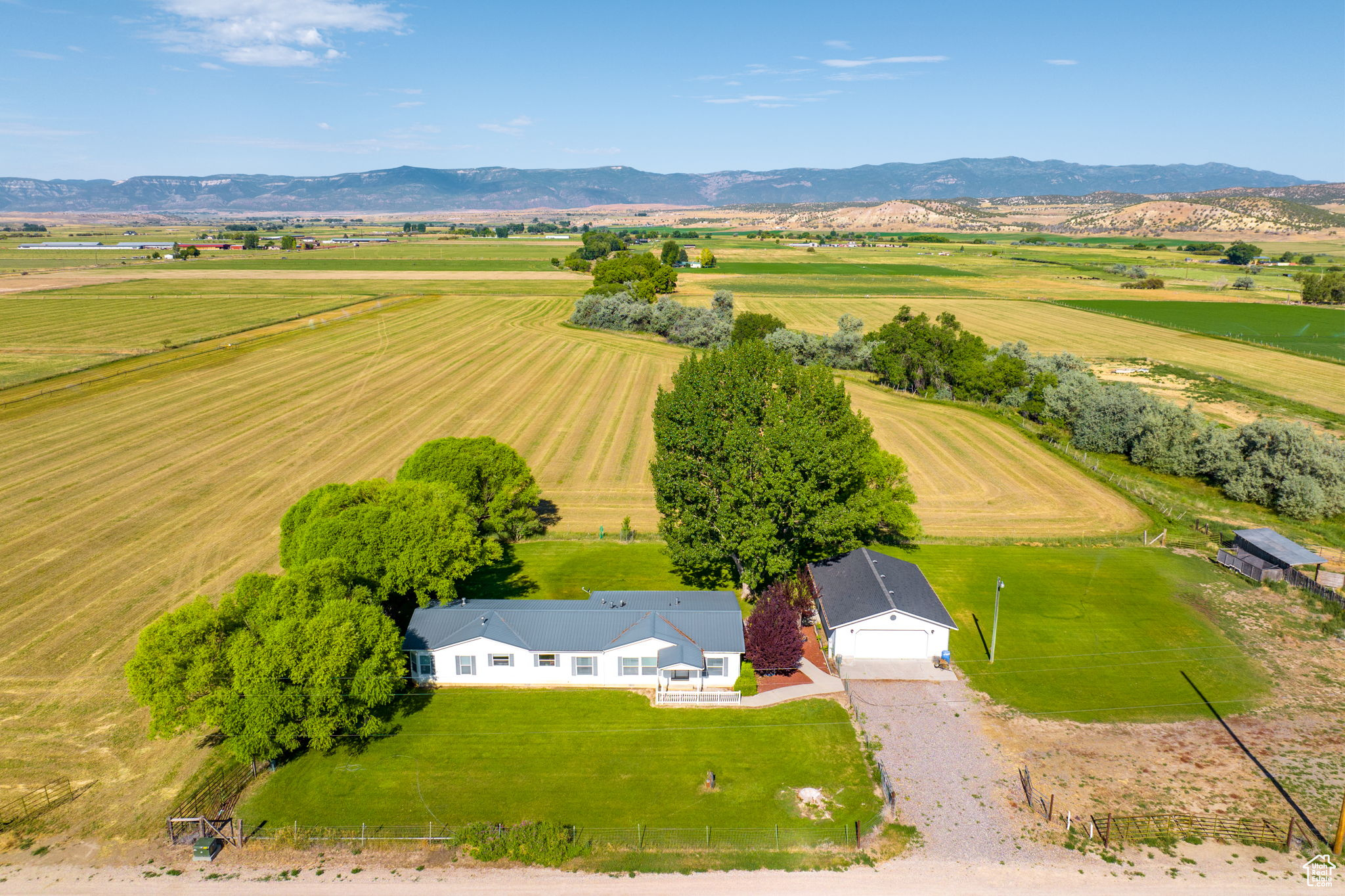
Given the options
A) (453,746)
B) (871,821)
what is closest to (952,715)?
(871,821)

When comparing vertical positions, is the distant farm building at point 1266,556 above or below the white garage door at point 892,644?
above

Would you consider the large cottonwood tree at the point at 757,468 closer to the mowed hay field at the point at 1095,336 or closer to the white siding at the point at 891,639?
the white siding at the point at 891,639

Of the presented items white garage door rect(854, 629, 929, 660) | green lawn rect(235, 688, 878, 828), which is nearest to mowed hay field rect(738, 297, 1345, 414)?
white garage door rect(854, 629, 929, 660)

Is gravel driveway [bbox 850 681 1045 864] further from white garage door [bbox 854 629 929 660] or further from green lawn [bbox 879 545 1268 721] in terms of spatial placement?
green lawn [bbox 879 545 1268 721]

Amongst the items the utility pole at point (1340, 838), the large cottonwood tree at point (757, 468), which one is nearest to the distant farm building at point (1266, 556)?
the large cottonwood tree at point (757, 468)

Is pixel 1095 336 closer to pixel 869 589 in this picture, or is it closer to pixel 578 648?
pixel 869 589
